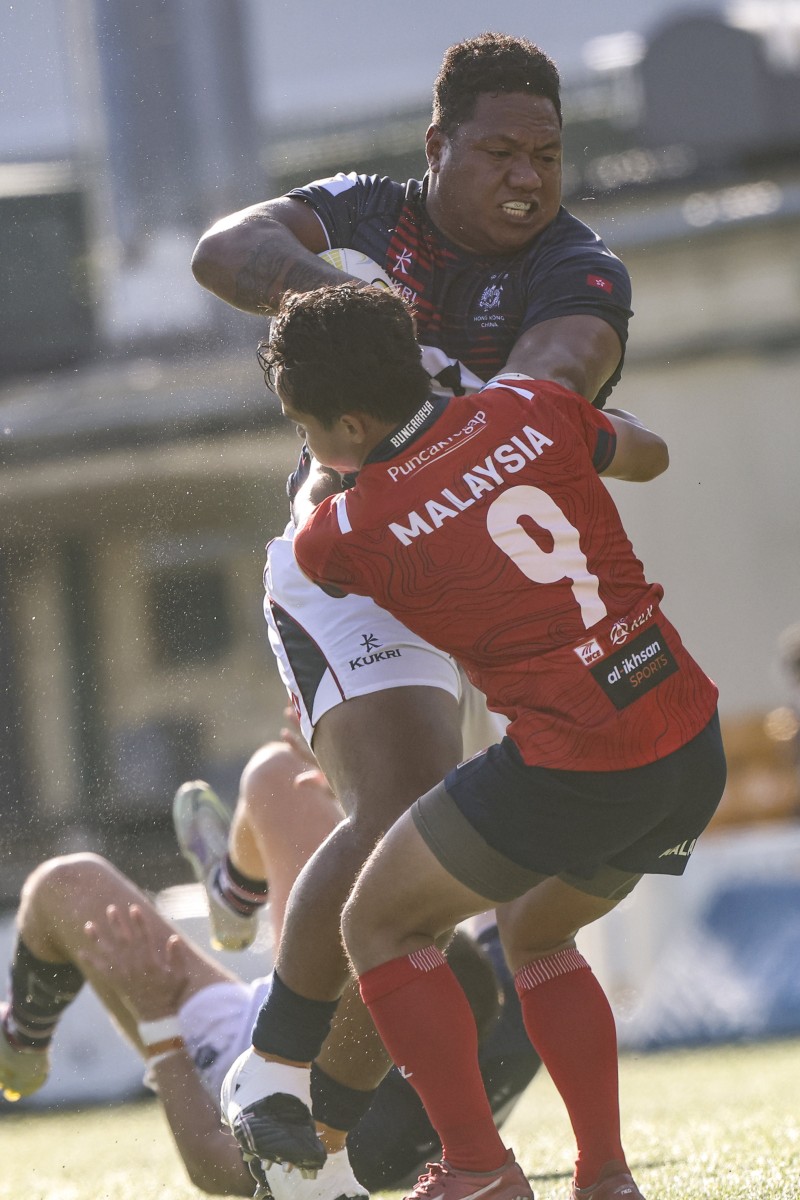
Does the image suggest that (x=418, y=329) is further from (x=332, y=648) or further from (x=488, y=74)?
(x=332, y=648)

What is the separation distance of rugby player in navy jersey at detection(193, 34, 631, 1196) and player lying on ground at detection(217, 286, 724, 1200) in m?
0.29

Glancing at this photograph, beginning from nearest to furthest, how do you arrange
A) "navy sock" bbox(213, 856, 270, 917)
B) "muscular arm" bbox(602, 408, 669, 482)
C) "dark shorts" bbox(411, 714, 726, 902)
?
"dark shorts" bbox(411, 714, 726, 902)
"muscular arm" bbox(602, 408, 669, 482)
"navy sock" bbox(213, 856, 270, 917)

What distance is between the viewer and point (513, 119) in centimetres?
298

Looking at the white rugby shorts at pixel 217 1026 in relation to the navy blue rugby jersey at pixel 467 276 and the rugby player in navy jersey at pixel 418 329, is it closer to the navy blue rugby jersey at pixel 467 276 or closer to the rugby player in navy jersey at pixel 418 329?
the rugby player in navy jersey at pixel 418 329

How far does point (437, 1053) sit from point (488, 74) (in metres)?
1.69

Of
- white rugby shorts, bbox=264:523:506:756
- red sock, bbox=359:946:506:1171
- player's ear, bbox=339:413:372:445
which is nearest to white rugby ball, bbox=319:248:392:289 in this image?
white rugby shorts, bbox=264:523:506:756

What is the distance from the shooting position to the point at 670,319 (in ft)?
44.1

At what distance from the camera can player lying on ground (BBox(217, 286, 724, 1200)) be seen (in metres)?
2.53

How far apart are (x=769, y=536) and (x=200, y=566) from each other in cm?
999

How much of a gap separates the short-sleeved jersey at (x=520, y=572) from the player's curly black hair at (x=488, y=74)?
682mm

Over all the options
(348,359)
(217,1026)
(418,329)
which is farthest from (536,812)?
(217,1026)

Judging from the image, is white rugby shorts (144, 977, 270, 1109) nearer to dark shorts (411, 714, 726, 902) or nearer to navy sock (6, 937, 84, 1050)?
navy sock (6, 937, 84, 1050)

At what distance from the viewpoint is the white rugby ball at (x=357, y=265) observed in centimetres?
316

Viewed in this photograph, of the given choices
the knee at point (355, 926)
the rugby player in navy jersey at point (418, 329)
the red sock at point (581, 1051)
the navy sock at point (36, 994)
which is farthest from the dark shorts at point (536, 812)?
the navy sock at point (36, 994)
